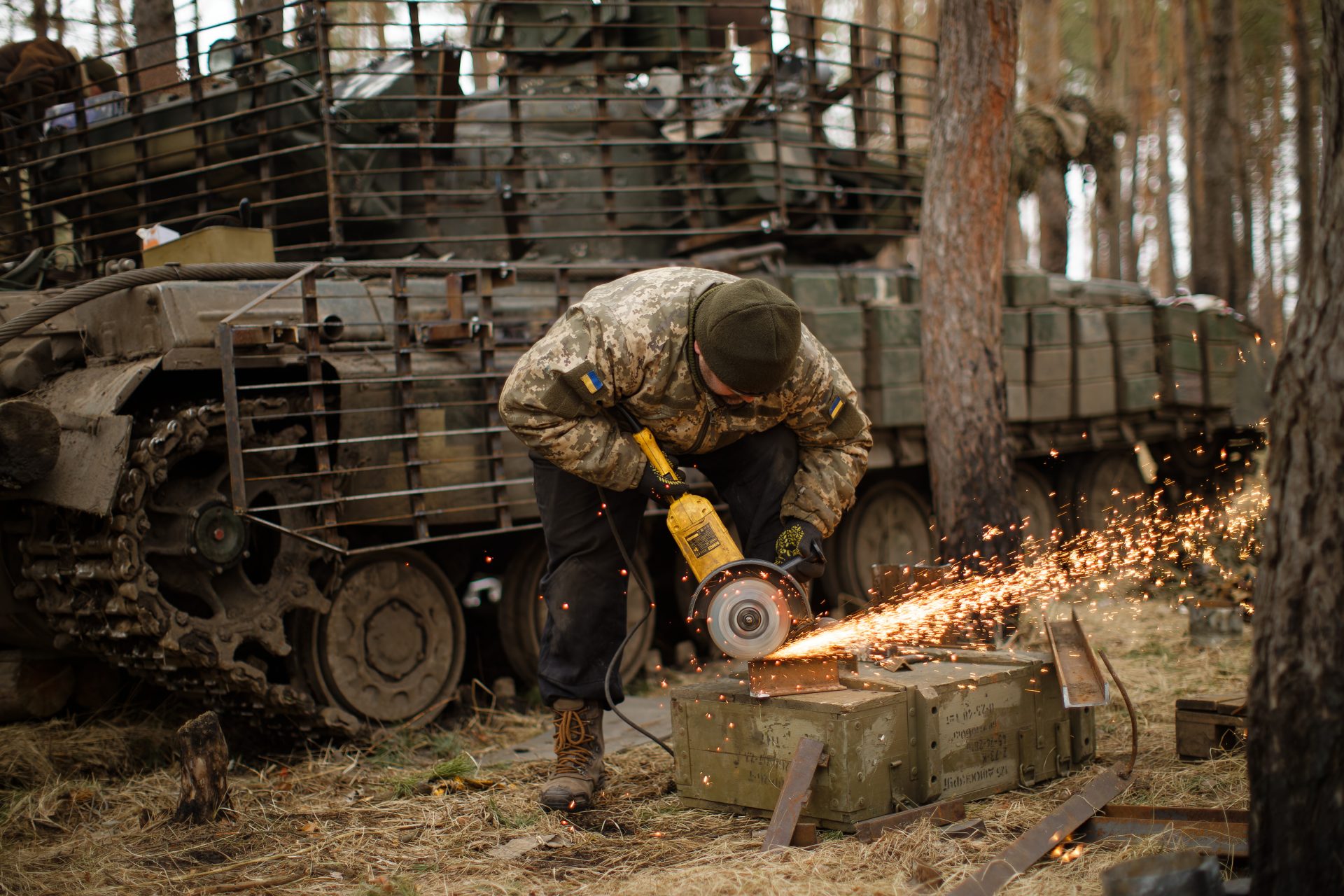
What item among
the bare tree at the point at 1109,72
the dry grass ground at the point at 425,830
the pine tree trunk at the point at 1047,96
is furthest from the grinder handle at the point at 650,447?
the bare tree at the point at 1109,72

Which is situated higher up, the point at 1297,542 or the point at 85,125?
the point at 85,125

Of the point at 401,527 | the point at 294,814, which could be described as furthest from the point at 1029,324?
the point at 294,814

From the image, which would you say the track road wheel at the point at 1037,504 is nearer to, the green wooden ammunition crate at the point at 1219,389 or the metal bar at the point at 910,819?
the green wooden ammunition crate at the point at 1219,389

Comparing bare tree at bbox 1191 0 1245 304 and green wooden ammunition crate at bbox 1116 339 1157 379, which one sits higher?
bare tree at bbox 1191 0 1245 304

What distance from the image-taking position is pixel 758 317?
166 inches

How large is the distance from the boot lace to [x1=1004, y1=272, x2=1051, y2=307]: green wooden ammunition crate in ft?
18.8

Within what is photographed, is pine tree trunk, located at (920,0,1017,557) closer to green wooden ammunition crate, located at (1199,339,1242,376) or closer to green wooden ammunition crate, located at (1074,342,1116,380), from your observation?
green wooden ammunition crate, located at (1074,342,1116,380)

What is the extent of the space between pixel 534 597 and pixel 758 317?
11.8ft

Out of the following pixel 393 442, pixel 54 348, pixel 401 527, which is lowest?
pixel 401 527

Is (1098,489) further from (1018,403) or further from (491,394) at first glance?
(491,394)

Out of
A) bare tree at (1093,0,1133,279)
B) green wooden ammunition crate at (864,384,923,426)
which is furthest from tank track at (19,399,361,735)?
bare tree at (1093,0,1133,279)

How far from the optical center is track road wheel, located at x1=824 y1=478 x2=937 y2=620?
29.8ft

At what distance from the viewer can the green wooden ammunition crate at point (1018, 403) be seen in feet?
29.9

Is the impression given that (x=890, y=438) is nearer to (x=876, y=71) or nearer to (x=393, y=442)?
(x=876, y=71)
